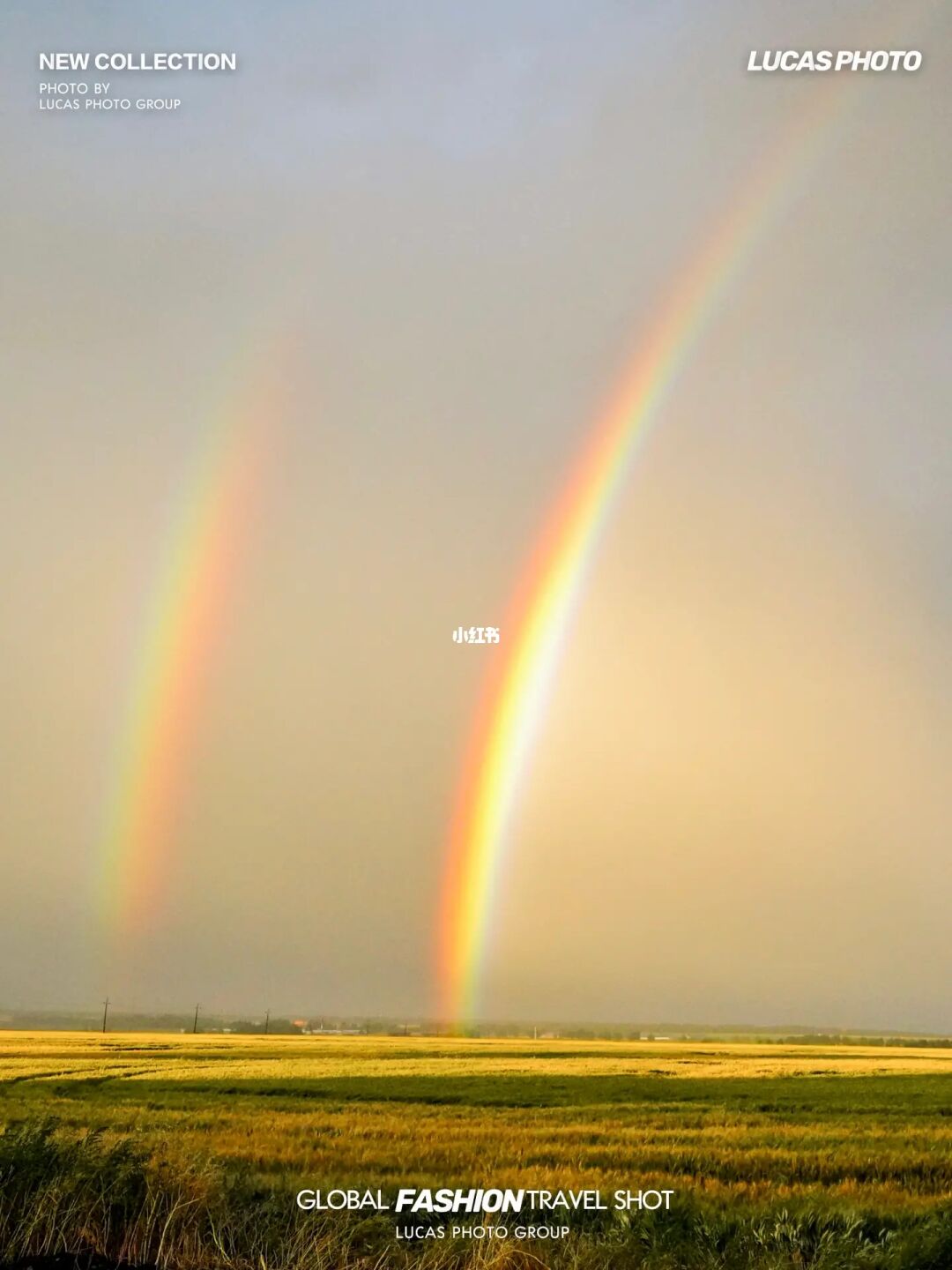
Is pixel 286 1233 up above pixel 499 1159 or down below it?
→ below

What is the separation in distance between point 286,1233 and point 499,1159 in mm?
1598

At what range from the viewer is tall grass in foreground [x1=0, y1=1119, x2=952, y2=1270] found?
4.58 meters

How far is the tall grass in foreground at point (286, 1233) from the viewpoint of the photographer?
4.58m

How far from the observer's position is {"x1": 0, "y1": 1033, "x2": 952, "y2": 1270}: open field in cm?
475

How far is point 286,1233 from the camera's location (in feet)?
16.2

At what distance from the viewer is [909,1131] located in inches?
343

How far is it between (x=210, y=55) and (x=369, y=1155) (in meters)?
8.74

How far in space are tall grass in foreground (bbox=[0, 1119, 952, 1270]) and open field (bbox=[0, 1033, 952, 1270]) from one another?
0.01m

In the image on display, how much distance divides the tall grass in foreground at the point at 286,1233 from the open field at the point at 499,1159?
0.01m

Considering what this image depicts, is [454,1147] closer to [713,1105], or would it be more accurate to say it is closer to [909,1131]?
[909,1131]

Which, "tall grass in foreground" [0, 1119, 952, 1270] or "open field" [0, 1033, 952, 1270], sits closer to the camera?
"tall grass in foreground" [0, 1119, 952, 1270]

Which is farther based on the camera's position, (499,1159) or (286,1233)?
(499,1159)

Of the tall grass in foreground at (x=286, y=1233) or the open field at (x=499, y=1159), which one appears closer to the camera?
the tall grass in foreground at (x=286, y=1233)

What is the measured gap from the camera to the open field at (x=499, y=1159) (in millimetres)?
4750
